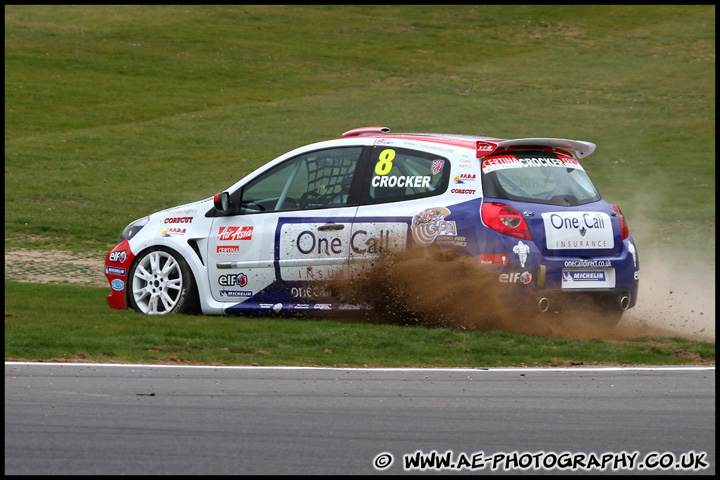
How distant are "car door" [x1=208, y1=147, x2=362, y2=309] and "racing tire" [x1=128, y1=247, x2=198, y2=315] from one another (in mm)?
271

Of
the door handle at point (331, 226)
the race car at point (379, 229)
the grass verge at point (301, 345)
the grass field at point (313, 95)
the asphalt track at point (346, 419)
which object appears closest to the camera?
the asphalt track at point (346, 419)

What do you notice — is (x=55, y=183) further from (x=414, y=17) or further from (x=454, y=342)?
(x=414, y=17)

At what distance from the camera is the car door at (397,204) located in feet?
29.1

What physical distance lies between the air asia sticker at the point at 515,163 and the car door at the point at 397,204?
0.37 meters

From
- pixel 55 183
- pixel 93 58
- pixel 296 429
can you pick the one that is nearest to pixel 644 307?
pixel 296 429

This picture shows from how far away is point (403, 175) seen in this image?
30.1ft

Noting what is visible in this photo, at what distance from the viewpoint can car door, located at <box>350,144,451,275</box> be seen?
887 cm

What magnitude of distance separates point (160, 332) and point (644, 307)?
5330mm

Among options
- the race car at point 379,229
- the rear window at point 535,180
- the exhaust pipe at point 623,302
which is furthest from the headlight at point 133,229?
the exhaust pipe at point 623,302

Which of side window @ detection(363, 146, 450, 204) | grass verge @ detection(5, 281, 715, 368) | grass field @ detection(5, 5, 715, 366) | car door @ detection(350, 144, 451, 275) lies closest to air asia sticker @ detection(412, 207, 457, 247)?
car door @ detection(350, 144, 451, 275)

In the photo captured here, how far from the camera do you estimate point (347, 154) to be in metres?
9.49

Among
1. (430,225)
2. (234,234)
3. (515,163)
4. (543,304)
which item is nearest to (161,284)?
(234,234)

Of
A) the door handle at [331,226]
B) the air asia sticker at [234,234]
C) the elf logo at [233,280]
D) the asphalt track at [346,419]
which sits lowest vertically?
the asphalt track at [346,419]

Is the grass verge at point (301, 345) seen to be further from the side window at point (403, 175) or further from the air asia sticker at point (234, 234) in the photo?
the side window at point (403, 175)
